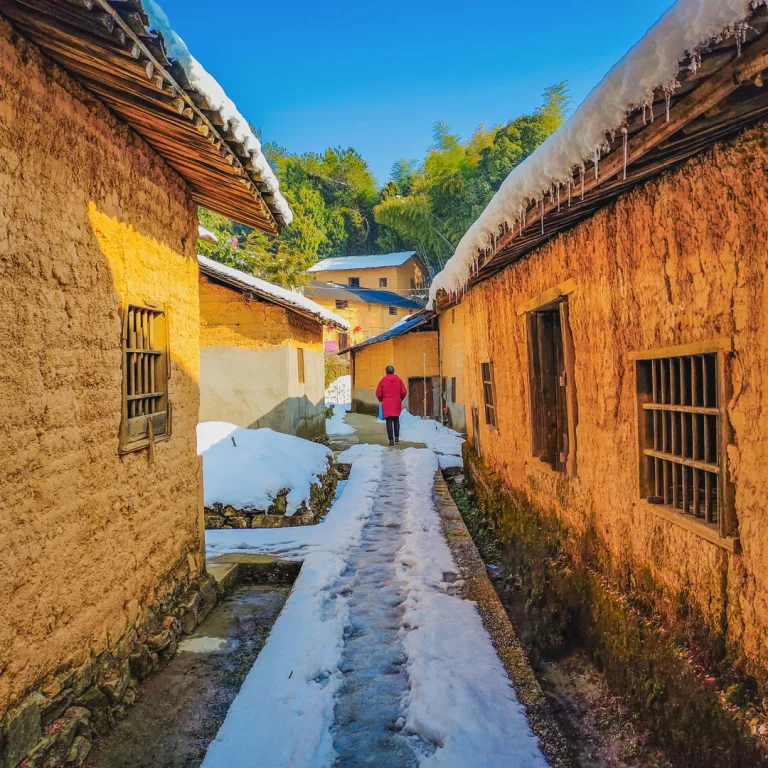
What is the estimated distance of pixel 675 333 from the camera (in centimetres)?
301

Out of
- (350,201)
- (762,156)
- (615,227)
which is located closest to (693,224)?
(762,156)

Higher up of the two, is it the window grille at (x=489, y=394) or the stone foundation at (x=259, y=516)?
the window grille at (x=489, y=394)

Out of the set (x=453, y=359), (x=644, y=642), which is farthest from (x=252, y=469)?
(x=453, y=359)

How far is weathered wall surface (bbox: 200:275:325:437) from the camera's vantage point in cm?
1026

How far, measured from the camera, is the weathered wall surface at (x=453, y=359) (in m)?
14.7

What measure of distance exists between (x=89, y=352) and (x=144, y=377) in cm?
92

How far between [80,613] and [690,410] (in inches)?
133

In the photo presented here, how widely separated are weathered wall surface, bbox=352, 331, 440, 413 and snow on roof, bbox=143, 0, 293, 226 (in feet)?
51.1

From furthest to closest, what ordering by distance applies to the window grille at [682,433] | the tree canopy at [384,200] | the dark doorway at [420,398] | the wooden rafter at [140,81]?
the dark doorway at [420,398]
the tree canopy at [384,200]
the window grille at [682,433]
the wooden rafter at [140,81]

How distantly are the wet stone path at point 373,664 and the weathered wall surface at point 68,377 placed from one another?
146 centimetres

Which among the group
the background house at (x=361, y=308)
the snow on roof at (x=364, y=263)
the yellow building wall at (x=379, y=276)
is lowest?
the background house at (x=361, y=308)

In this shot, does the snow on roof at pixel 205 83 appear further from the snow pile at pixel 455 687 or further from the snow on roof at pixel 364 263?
the snow on roof at pixel 364 263

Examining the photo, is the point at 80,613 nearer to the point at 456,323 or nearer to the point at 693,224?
the point at 693,224

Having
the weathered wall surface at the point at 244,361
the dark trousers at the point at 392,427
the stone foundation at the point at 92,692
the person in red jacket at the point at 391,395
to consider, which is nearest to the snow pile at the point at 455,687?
the stone foundation at the point at 92,692
